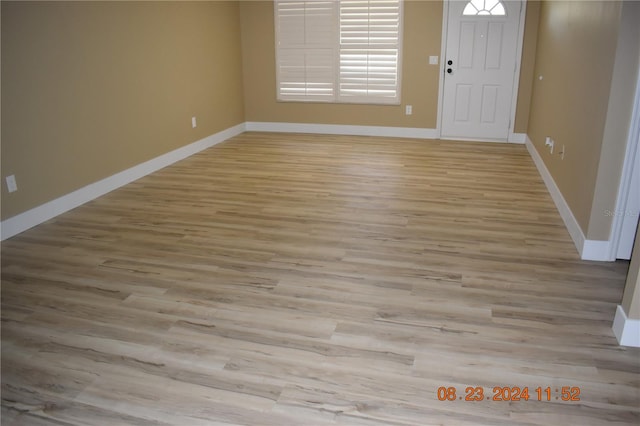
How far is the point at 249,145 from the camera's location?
Answer: 22.9ft

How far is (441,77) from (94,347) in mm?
6012

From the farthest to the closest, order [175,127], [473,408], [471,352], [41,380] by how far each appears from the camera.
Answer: [175,127], [471,352], [41,380], [473,408]

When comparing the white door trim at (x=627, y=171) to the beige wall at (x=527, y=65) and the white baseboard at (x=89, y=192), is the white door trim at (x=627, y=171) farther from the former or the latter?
the white baseboard at (x=89, y=192)

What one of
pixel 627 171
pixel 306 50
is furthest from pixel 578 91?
pixel 306 50

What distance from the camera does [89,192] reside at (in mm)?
4637

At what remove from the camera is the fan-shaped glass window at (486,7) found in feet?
21.9

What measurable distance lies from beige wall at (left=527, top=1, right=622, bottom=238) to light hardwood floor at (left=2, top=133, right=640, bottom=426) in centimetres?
40

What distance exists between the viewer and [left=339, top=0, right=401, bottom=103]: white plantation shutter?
23.2 ft

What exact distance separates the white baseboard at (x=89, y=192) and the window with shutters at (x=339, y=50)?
186 centimetres

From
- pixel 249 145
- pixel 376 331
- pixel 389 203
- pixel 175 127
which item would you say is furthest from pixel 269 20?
pixel 376 331

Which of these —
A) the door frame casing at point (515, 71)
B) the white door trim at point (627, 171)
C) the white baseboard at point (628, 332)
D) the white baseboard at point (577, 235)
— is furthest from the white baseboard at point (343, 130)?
the white baseboard at point (628, 332)

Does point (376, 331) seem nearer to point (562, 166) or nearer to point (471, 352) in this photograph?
point (471, 352)

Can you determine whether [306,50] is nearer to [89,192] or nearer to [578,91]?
[89,192]

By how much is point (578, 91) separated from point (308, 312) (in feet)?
9.37
